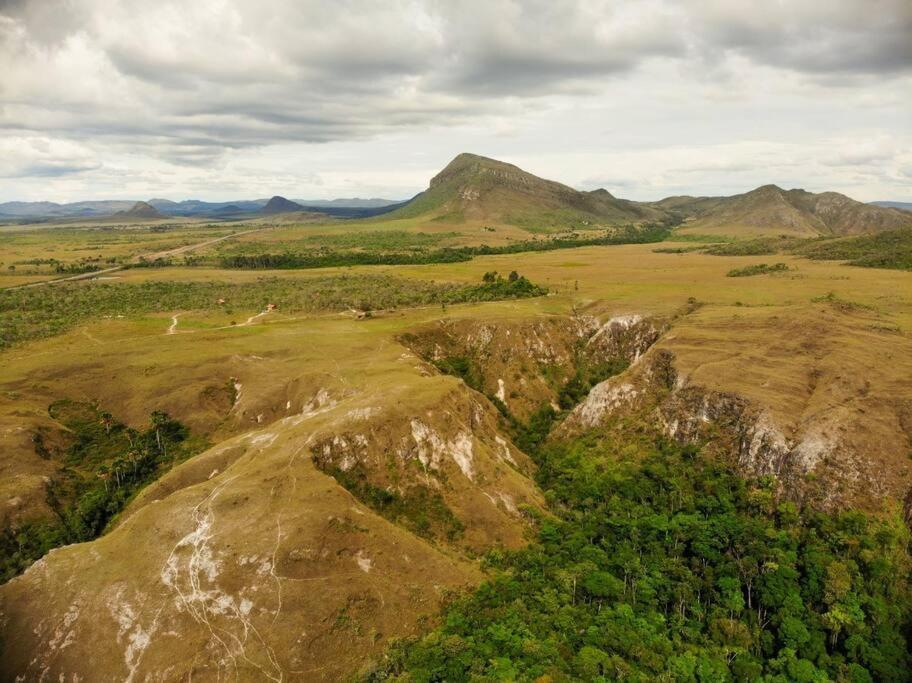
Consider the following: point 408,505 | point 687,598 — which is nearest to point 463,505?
point 408,505

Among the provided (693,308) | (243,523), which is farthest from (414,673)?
(693,308)

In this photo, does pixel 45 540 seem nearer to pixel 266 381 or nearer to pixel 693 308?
pixel 266 381

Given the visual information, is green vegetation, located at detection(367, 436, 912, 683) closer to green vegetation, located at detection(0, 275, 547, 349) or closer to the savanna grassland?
the savanna grassland

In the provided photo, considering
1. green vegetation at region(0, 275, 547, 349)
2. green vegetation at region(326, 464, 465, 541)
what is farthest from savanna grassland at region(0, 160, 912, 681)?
green vegetation at region(0, 275, 547, 349)

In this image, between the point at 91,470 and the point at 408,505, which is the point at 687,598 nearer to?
the point at 408,505

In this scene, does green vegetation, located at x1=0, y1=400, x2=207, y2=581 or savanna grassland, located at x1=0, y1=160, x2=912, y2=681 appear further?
green vegetation, located at x1=0, y1=400, x2=207, y2=581

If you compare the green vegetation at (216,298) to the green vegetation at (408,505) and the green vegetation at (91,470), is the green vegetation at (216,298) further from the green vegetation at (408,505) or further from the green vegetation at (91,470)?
the green vegetation at (408,505)
